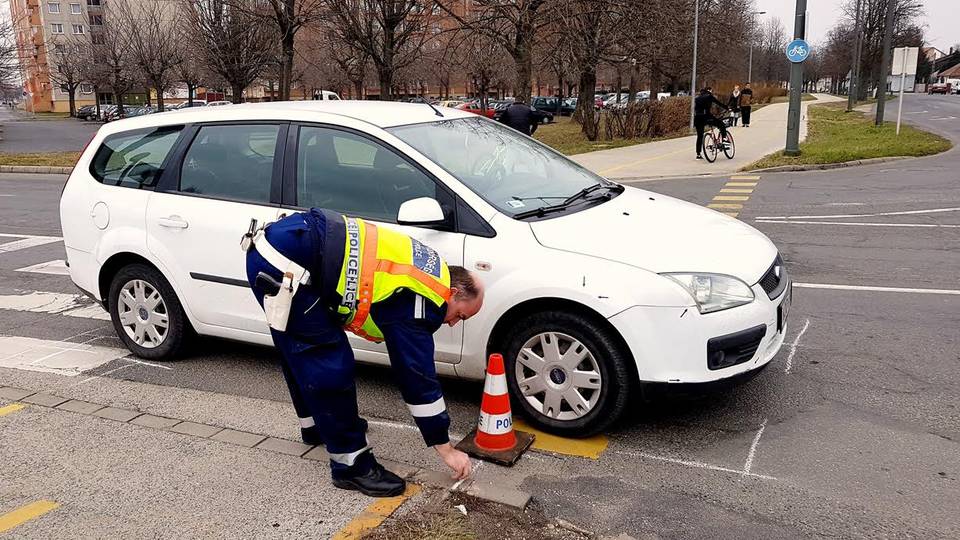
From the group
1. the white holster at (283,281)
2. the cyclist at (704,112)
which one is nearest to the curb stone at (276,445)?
the white holster at (283,281)

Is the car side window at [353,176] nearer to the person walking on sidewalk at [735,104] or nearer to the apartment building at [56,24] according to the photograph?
the person walking on sidewalk at [735,104]

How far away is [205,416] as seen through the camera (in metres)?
4.52

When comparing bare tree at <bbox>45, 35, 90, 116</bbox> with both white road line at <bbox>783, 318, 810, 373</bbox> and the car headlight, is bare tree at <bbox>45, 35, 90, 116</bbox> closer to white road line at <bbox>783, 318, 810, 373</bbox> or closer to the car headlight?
white road line at <bbox>783, 318, 810, 373</bbox>

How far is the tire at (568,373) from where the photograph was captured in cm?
386

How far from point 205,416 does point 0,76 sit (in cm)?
4008

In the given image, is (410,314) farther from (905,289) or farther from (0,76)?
(0,76)

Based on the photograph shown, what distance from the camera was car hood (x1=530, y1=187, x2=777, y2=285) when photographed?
3879 mm

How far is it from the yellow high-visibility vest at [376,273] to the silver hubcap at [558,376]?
1.02 metres

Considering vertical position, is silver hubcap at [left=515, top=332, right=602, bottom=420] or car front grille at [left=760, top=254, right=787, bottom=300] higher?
car front grille at [left=760, top=254, right=787, bottom=300]

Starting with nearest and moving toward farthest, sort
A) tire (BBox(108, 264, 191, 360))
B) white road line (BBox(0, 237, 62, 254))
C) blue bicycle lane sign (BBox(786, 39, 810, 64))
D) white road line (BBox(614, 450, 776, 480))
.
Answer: white road line (BBox(614, 450, 776, 480)) < tire (BBox(108, 264, 191, 360)) < white road line (BBox(0, 237, 62, 254)) < blue bicycle lane sign (BBox(786, 39, 810, 64))

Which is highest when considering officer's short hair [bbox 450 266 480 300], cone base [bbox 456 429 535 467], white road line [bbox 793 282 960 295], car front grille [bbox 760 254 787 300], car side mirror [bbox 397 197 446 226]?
car side mirror [bbox 397 197 446 226]

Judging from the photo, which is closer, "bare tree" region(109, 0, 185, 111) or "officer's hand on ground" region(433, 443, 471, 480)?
"officer's hand on ground" region(433, 443, 471, 480)

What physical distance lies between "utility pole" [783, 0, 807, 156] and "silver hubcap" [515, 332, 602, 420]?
16078 millimetres

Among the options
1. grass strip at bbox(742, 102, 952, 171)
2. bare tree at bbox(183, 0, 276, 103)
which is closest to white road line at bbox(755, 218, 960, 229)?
grass strip at bbox(742, 102, 952, 171)
